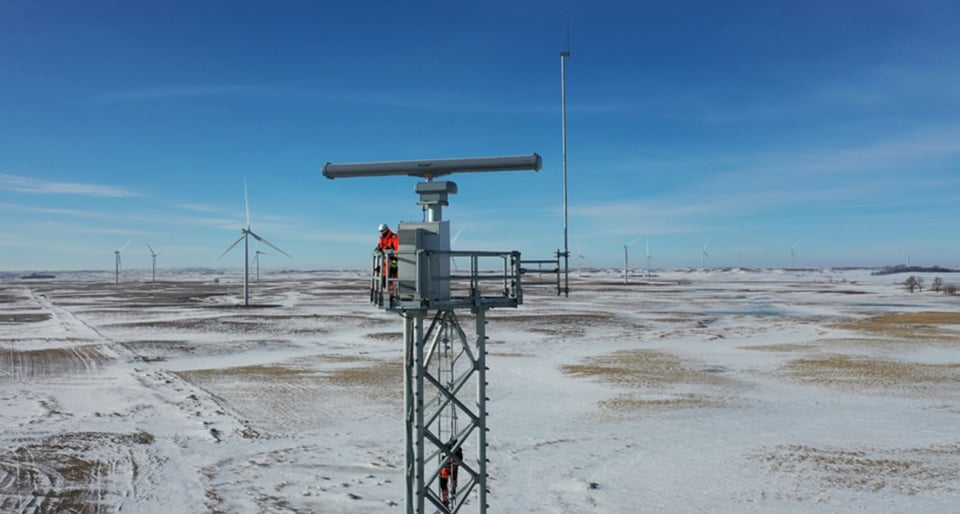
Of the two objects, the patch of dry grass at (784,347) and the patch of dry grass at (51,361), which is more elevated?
the patch of dry grass at (51,361)

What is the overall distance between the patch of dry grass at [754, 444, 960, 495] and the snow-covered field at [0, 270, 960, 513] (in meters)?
0.09

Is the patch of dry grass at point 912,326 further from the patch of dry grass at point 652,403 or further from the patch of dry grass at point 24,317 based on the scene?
the patch of dry grass at point 24,317

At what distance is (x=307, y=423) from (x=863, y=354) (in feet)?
112

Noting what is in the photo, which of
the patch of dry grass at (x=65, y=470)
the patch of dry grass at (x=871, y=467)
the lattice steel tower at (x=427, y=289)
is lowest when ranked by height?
the patch of dry grass at (x=871, y=467)

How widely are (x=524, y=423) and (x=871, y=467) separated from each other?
35.2ft

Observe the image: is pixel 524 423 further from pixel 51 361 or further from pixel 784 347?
pixel 51 361

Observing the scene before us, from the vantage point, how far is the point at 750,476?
17.8 m

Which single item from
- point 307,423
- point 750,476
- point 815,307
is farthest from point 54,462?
point 815,307

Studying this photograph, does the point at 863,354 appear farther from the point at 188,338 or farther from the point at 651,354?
the point at 188,338

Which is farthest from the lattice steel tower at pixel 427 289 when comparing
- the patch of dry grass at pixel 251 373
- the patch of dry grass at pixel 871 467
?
the patch of dry grass at pixel 251 373

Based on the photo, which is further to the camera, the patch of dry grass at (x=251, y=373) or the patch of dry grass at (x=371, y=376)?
the patch of dry grass at (x=251, y=373)

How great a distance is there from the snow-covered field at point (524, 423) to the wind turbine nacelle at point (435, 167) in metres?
8.83

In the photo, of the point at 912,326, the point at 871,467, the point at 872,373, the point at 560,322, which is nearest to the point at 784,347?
the point at 872,373

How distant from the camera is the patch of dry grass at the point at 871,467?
1689cm
